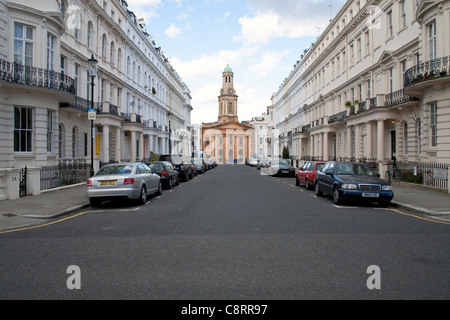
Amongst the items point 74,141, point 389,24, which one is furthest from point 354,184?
point 74,141

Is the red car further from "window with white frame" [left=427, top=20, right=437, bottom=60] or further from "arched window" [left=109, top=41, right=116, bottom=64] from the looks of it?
"arched window" [left=109, top=41, right=116, bottom=64]

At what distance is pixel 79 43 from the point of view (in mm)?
25281

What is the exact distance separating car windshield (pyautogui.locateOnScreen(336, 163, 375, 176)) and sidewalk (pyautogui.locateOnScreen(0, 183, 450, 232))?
144cm

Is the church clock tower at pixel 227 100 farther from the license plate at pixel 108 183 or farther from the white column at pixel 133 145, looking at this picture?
the license plate at pixel 108 183

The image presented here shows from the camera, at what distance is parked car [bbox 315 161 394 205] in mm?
12000

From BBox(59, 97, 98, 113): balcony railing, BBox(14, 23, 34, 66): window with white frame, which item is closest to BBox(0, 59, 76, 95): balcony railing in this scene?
BBox(14, 23, 34, 66): window with white frame

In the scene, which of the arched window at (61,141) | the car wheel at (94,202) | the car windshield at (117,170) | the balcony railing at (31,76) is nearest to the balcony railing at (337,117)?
the arched window at (61,141)

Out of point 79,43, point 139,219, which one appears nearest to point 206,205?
point 139,219

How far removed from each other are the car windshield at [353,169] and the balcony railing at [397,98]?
9.37 m

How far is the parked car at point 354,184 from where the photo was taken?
12.0m

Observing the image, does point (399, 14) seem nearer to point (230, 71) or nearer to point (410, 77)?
point (410, 77)

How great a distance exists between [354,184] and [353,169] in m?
1.74

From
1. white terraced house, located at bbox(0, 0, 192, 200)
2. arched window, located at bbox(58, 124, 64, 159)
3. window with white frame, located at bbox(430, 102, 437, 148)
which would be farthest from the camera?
arched window, located at bbox(58, 124, 64, 159)

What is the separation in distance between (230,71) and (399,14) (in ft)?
320
